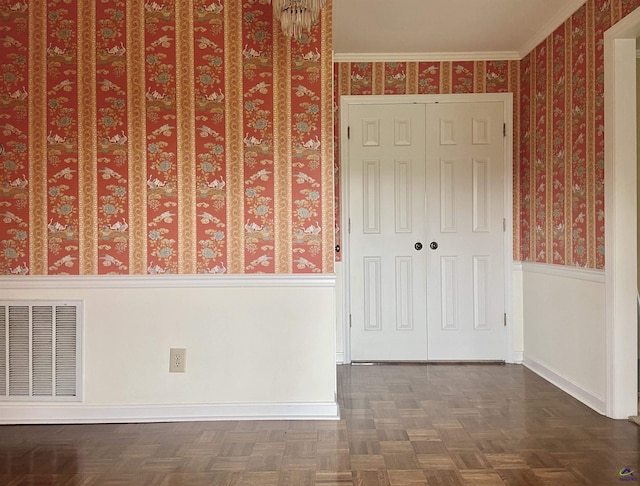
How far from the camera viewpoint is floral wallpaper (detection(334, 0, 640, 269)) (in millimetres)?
3359

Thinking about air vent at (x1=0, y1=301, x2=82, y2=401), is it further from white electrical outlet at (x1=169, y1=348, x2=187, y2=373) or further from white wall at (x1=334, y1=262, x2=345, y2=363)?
white wall at (x1=334, y1=262, x2=345, y2=363)

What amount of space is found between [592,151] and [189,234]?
2.33 meters

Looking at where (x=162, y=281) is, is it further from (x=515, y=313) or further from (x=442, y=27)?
(x=515, y=313)

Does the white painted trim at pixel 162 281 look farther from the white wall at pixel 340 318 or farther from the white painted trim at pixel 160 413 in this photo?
the white wall at pixel 340 318

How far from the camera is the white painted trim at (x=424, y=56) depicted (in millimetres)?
4547

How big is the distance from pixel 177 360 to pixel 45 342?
702mm

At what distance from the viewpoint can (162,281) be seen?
3168 millimetres

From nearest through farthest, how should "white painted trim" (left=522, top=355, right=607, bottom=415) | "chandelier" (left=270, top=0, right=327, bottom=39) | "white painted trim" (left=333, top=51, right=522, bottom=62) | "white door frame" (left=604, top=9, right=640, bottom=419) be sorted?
"chandelier" (left=270, top=0, right=327, bottom=39) < "white door frame" (left=604, top=9, right=640, bottom=419) < "white painted trim" (left=522, top=355, right=607, bottom=415) < "white painted trim" (left=333, top=51, right=522, bottom=62)

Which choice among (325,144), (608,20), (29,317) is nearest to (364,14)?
(325,144)

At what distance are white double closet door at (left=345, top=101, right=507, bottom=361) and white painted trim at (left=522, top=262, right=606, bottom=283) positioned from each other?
290mm

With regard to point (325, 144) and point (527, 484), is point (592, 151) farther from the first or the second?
point (527, 484)

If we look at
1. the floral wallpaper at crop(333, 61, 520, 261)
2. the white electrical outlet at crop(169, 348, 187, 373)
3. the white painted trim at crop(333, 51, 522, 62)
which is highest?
the white painted trim at crop(333, 51, 522, 62)

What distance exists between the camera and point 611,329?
A: 3.17 metres

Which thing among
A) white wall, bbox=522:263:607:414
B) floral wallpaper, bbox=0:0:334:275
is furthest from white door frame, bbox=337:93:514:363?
Answer: floral wallpaper, bbox=0:0:334:275
